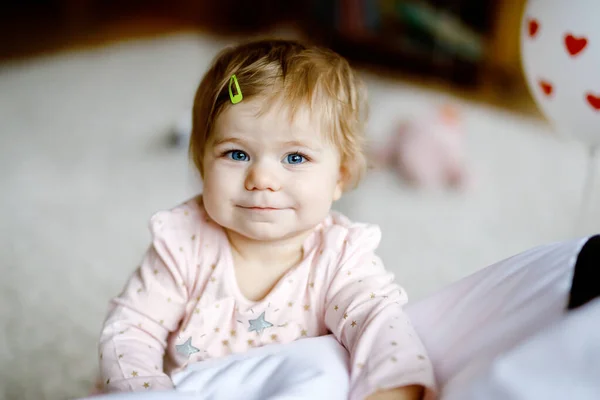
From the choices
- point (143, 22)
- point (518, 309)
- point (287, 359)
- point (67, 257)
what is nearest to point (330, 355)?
point (287, 359)

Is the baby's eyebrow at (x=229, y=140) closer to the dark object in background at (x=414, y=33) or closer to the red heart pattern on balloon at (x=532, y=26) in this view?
the red heart pattern on balloon at (x=532, y=26)

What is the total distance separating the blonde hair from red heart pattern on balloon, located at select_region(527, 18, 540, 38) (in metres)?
0.54

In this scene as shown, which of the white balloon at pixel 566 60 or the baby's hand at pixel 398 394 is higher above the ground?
the white balloon at pixel 566 60

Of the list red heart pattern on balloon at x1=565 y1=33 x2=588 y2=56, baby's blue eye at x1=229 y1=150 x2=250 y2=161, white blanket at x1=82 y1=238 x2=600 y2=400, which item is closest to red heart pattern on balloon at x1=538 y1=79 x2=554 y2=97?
red heart pattern on balloon at x1=565 y1=33 x2=588 y2=56

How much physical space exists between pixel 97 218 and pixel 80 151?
1.47ft

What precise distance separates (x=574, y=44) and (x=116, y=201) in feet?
4.35

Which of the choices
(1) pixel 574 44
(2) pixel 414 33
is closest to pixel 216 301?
(1) pixel 574 44

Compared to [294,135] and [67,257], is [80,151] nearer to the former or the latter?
[67,257]

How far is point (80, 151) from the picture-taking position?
7.48 ft

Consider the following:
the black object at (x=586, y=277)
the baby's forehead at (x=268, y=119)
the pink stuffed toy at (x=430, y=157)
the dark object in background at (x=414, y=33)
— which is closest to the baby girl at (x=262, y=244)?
the baby's forehead at (x=268, y=119)

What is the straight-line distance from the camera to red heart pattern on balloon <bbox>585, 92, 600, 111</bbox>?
125 cm

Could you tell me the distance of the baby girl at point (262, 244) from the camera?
85cm

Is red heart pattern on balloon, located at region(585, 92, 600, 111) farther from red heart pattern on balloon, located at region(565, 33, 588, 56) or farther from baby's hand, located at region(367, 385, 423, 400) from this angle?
baby's hand, located at region(367, 385, 423, 400)

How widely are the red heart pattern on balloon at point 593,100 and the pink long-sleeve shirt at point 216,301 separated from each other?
578mm
